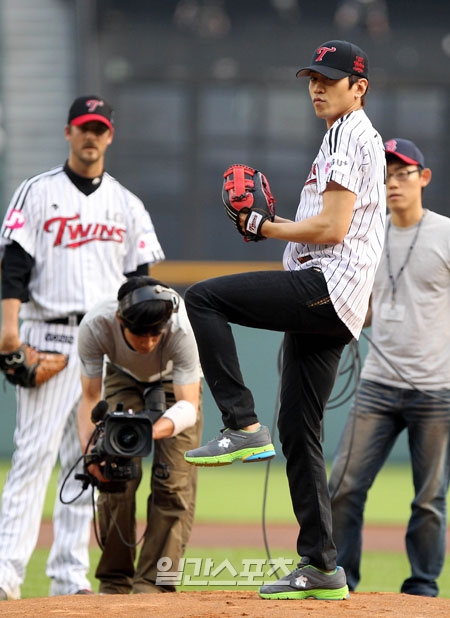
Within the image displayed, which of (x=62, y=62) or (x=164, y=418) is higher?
(x=62, y=62)

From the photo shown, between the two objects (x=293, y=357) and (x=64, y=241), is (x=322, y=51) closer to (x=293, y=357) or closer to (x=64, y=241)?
(x=293, y=357)

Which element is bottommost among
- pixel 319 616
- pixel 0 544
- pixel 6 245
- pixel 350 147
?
pixel 0 544

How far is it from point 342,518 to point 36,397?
5.10ft

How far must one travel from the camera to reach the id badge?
550cm

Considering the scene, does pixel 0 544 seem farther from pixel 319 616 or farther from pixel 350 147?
pixel 350 147

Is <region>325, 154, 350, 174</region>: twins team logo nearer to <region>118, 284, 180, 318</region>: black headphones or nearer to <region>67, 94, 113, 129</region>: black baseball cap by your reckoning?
<region>118, 284, 180, 318</region>: black headphones

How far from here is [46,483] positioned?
219 inches

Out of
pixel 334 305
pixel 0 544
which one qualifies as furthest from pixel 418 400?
pixel 0 544

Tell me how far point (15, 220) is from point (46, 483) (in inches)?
49.9

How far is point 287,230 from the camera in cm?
395

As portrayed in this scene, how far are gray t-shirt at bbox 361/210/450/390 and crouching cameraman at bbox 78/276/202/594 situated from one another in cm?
96

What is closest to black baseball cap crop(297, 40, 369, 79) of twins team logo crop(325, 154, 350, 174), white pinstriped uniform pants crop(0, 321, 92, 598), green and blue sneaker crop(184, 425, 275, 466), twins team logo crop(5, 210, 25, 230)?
twins team logo crop(325, 154, 350, 174)

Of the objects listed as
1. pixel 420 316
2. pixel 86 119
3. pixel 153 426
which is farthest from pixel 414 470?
pixel 86 119

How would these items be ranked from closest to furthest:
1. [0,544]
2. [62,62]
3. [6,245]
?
[0,544], [6,245], [62,62]
